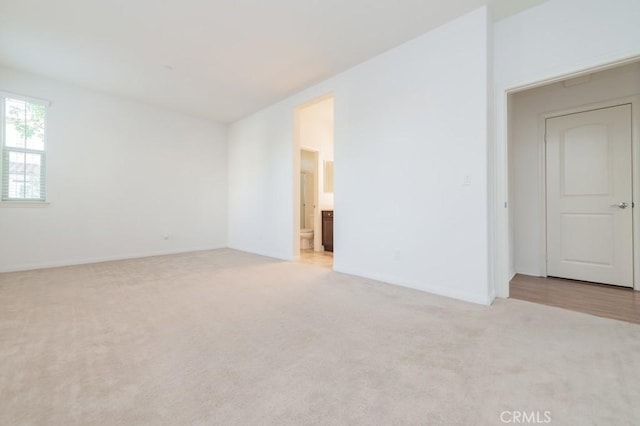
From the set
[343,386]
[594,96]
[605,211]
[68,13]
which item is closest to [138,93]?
[68,13]

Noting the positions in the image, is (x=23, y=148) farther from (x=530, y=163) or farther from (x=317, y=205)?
(x=530, y=163)

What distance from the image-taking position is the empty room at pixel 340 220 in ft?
4.68

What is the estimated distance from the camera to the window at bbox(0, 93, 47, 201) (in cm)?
391

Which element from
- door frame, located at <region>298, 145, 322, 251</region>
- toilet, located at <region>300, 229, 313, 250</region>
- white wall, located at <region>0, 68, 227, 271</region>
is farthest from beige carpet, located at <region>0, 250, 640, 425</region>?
toilet, located at <region>300, 229, 313, 250</region>

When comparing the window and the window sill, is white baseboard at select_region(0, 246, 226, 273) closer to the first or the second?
the window sill

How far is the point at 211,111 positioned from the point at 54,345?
15.7 feet

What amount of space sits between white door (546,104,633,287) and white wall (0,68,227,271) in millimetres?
6108

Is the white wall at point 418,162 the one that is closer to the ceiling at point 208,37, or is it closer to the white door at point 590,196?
the ceiling at point 208,37

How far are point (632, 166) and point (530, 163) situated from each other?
0.95m

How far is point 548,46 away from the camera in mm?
2545

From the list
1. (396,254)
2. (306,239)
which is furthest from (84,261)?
(396,254)

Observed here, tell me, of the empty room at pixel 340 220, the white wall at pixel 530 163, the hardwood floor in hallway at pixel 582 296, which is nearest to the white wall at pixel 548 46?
the empty room at pixel 340 220

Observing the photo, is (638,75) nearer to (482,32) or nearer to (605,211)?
(605,211)

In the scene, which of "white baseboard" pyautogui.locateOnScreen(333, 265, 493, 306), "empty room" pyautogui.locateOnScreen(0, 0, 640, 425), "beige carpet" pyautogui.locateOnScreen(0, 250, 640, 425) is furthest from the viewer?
"white baseboard" pyautogui.locateOnScreen(333, 265, 493, 306)
